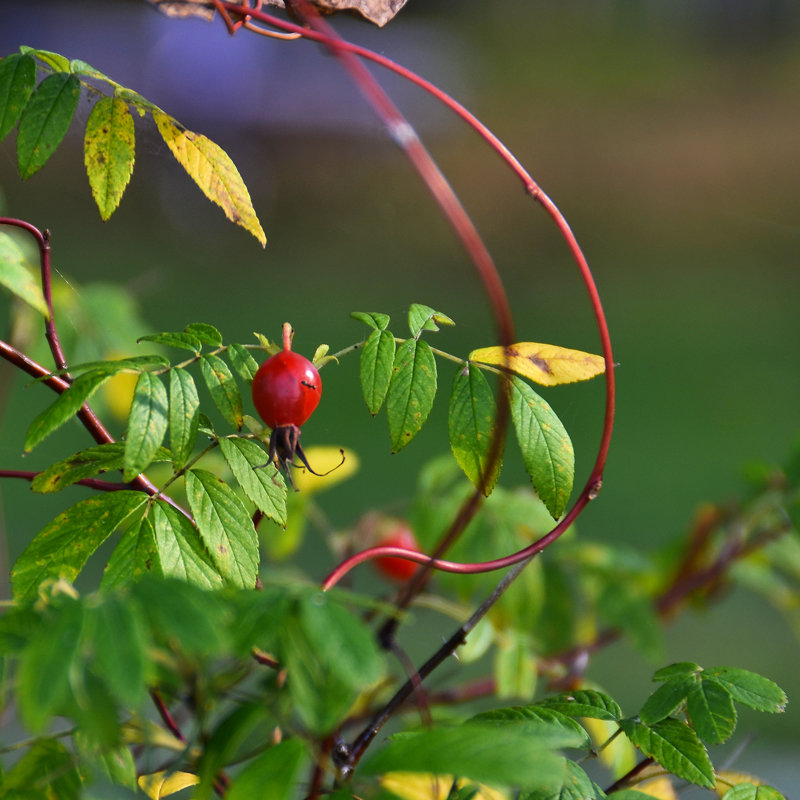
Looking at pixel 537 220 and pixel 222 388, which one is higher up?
pixel 222 388

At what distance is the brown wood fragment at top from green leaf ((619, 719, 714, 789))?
340 mm

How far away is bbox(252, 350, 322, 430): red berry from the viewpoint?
1.34 feet

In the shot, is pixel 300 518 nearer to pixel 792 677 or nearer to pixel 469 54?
pixel 792 677

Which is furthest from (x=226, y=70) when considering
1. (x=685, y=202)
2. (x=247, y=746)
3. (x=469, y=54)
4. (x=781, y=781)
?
(x=247, y=746)

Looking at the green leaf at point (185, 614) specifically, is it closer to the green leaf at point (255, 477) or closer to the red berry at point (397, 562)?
the green leaf at point (255, 477)

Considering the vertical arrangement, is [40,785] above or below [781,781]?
above

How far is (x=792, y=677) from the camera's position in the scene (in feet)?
5.56

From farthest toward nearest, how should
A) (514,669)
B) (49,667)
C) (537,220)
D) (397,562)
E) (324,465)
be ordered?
(537,220)
(397,562)
(324,465)
(514,669)
(49,667)

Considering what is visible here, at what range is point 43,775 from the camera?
0.33 meters

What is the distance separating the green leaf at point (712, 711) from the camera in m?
0.35

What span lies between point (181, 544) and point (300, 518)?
0.45m

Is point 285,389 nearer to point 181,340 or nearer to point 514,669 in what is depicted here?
point 181,340

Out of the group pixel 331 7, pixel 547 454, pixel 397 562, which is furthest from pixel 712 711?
pixel 397 562

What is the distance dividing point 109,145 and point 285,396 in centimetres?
14
